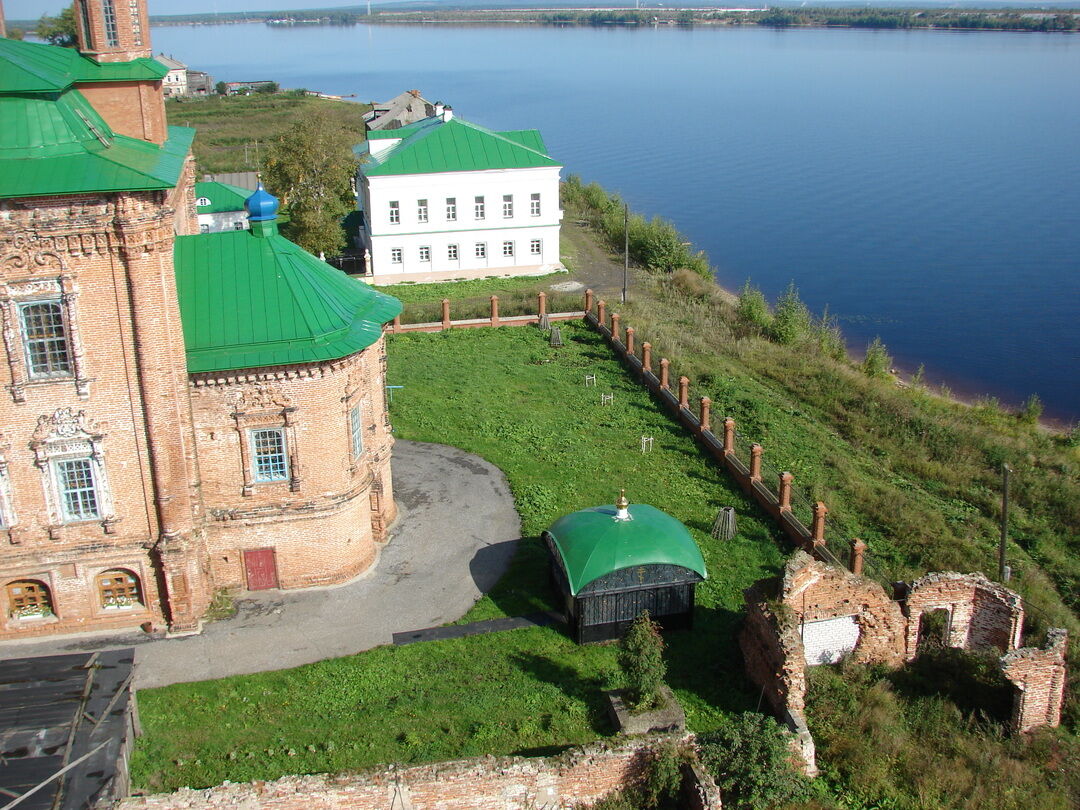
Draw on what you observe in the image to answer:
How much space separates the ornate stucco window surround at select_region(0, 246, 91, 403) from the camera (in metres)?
17.0

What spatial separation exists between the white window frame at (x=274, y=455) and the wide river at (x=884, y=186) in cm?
3171

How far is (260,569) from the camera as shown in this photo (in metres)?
20.8

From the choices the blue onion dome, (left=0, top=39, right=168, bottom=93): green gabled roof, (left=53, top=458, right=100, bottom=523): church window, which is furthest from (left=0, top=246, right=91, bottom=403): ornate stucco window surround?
the blue onion dome

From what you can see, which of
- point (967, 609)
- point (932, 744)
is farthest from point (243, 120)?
point (932, 744)

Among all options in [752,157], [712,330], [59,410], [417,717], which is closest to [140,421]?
[59,410]

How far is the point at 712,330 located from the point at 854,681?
82.0 ft

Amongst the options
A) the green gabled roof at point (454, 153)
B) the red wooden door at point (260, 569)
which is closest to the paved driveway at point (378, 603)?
the red wooden door at point (260, 569)

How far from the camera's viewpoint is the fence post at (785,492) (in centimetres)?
2277

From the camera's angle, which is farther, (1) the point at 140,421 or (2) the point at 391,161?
(2) the point at 391,161

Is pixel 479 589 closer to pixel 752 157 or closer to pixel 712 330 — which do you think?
pixel 712 330

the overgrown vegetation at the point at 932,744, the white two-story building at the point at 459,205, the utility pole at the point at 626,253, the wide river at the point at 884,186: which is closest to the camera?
the overgrown vegetation at the point at 932,744

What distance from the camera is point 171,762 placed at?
15867 mm

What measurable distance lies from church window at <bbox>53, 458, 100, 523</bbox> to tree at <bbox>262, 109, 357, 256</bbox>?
28854 mm

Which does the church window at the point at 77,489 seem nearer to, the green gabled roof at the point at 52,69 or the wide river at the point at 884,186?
the green gabled roof at the point at 52,69
